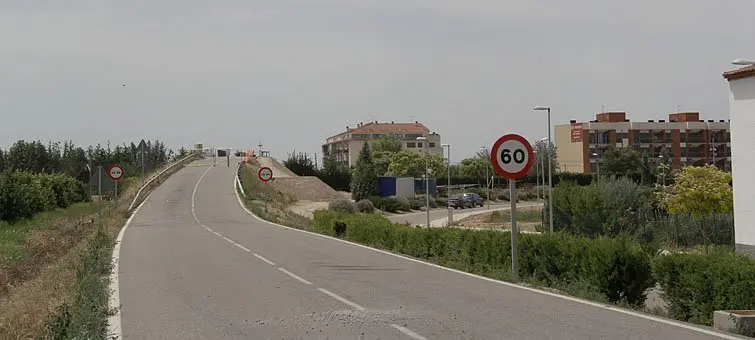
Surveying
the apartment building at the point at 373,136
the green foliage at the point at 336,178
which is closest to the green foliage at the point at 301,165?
the green foliage at the point at 336,178

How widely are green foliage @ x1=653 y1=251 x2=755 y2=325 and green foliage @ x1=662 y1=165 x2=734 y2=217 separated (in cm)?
2717

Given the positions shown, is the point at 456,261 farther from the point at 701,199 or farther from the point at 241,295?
the point at 701,199

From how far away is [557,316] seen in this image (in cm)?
964

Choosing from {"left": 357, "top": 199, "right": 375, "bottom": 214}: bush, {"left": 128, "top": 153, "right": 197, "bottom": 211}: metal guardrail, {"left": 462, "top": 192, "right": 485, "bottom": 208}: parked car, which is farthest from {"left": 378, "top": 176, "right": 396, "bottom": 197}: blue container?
{"left": 128, "top": 153, "right": 197, "bottom": 211}: metal guardrail

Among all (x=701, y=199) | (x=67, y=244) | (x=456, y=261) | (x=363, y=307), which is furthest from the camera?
(x=701, y=199)

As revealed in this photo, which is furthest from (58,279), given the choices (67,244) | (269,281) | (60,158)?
(60,158)

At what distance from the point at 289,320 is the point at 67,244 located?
66.6 ft

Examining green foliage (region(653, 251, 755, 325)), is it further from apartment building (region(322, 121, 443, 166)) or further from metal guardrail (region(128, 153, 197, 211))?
apartment building (region(322, 121, 443, 166))

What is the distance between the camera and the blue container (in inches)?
3228

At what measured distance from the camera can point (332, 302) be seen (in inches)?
448

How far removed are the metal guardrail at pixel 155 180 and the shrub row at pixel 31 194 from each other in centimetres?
548

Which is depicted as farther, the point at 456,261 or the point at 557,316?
the point at 456,261

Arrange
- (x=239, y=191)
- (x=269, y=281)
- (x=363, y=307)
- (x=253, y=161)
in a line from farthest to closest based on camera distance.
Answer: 1. (x=253, y=161)
2. (x=239, y=191)
3. (x=269, y=281)
4. (x=363, y=307)

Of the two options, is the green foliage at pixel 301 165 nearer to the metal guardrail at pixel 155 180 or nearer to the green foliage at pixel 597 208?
the metal guardrail at pixel 155 180
